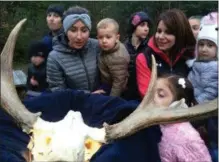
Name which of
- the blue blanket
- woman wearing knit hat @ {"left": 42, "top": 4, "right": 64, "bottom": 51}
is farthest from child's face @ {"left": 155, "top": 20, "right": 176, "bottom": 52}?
woman wearing knit hat @ {"left": 42, "top": 4, "right": 64, "bottom": 51}

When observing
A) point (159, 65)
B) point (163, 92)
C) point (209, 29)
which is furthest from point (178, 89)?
point (209, 29)

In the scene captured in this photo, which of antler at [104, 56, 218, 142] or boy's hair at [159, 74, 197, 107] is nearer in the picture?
antler at [104, 56, 218, 142]

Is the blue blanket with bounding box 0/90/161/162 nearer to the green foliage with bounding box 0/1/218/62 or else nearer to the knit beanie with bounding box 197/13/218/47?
the knit beanie with bounding box 197/13/218/47

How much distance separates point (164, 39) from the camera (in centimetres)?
274

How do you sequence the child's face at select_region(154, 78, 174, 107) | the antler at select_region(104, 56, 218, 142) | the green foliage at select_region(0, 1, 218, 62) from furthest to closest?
the green foliage at select_region(0, 1, 218, 62), the child's face at select_region(154, 78, 174, 107), the antler at select_region(104, 56, 218, 142)

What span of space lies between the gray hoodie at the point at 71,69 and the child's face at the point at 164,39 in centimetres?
37

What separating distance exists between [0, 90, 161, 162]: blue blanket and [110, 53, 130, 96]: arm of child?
50 centimetres

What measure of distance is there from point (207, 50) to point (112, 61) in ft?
1.72

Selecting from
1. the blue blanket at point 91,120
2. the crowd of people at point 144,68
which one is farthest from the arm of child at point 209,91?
the blue blanket at point 91,120

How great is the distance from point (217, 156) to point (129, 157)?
422 mm

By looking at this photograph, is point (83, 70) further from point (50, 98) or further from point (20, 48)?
A: point (20, 48)

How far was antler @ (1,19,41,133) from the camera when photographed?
7.02ft

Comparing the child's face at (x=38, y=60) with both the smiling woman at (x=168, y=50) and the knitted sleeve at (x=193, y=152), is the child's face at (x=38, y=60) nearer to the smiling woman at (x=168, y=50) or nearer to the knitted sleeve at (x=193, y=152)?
the smiling woman at (x=168, y=50)

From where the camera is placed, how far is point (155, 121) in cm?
209
